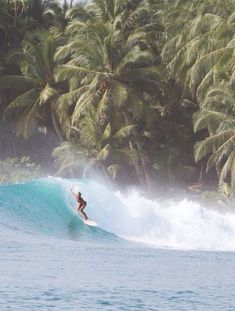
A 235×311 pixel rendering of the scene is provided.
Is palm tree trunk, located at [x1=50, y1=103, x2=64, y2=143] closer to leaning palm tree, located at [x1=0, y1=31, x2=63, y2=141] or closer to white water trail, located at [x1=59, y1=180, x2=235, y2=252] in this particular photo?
leaning palm tree, located at [x1=0, y1=31, x2=63, y2=141]

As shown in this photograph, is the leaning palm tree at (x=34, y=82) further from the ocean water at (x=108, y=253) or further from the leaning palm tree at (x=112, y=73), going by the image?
the ocean water at (x=108, y=253)

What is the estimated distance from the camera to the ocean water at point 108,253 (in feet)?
40.9

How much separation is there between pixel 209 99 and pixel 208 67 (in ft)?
6.36

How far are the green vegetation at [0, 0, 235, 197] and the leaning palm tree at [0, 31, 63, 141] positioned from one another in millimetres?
49

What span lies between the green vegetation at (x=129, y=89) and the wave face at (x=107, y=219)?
833 centimetres

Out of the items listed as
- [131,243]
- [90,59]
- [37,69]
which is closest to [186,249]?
[131,243]

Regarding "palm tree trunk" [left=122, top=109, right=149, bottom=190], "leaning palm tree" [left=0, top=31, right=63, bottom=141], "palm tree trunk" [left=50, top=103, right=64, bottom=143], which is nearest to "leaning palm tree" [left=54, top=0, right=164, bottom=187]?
"palm tree trunk" [left=122, top=109, right=149, bottom=190]

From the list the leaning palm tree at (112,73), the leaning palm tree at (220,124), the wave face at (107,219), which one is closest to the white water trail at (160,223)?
the wave face at (107,219)

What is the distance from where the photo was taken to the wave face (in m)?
23.8

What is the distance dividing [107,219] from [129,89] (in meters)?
14.2

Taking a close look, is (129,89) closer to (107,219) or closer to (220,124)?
(220,124)

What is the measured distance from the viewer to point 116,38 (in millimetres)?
40438

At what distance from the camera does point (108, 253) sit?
1872cm

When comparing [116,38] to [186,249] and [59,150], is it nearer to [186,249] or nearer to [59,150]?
[59,150]
